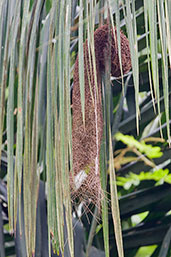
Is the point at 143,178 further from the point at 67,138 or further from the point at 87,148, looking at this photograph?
the point at 67,138

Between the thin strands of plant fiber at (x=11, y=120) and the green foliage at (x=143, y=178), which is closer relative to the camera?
the thin strands of plant fiber at (x=11, y=120)

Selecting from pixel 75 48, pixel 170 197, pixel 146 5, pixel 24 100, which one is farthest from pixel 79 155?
pixel 170 197

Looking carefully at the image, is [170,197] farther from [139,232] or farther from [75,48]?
[75,48]

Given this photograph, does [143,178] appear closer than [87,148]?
No

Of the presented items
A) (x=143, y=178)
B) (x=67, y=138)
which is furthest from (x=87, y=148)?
(x=143, y=178)

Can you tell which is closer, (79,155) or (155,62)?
(155,62)

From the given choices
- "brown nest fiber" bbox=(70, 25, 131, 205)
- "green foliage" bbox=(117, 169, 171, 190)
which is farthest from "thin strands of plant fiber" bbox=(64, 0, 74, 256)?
"green foliage" bbox=(117, 169, 171, 190)

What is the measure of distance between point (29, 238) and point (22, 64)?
0.22 m

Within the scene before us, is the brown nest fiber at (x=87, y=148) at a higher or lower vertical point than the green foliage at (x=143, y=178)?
lower

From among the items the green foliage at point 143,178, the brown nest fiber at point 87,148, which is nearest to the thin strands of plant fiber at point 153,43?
the brown nest fiber at point 87,148

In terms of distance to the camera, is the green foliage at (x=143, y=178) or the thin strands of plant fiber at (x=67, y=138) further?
the green foliage at (x=143, y=178)

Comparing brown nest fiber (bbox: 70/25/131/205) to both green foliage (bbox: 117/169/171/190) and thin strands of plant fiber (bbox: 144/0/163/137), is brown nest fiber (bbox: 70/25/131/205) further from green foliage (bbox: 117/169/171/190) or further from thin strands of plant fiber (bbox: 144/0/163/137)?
green foliage (bbox: 117/169/171/190)

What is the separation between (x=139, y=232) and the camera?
1.13 m

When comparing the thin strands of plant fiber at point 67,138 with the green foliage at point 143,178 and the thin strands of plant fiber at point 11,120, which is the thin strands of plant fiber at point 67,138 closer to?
the thin strands of plant fiber at point 11,120
